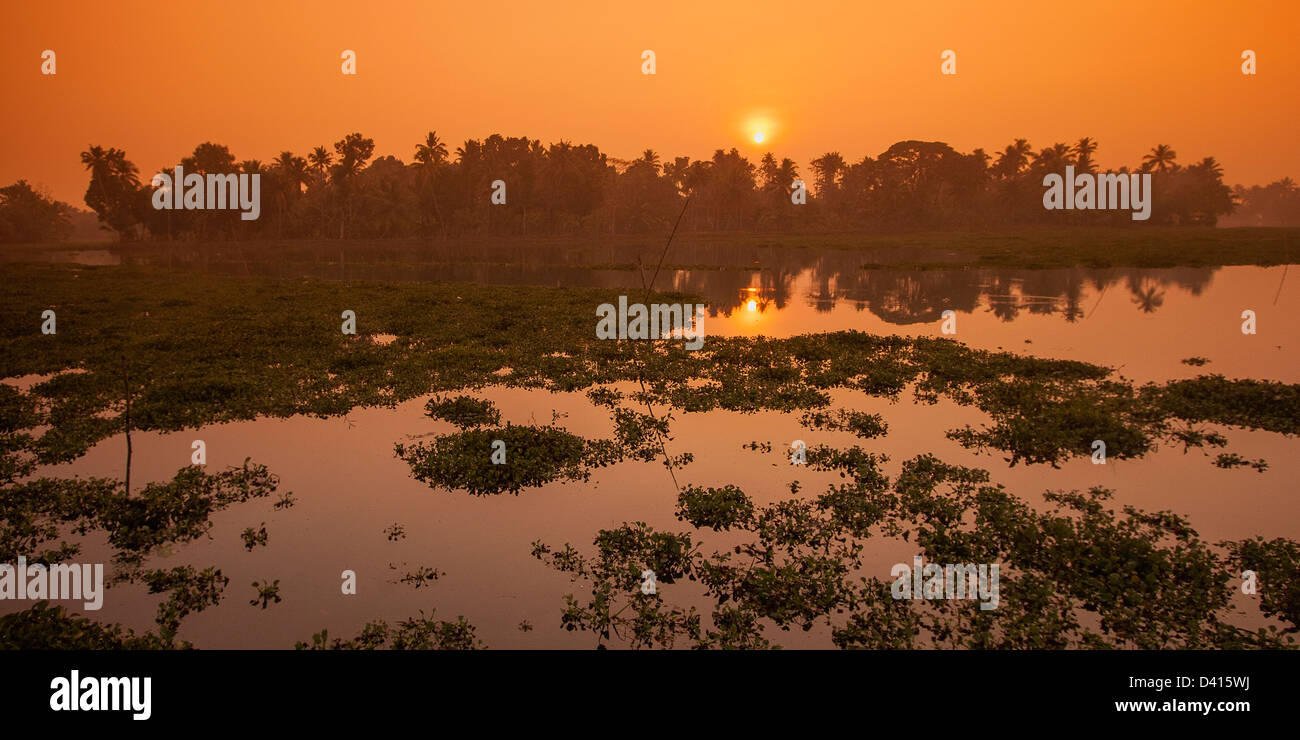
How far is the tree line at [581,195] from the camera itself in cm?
10288

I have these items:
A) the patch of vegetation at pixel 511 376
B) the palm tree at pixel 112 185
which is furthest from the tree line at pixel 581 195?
the patch of vegetation at pixel 511 376

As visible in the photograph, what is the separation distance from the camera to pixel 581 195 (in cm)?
11962

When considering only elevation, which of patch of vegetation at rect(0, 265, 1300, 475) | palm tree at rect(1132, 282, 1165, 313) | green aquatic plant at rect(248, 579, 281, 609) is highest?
palm tree at rect(1132, 282, 1165, 313)

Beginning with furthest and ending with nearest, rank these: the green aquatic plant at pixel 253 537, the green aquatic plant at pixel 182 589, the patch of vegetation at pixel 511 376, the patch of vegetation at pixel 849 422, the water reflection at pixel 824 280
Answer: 1. the water reflection at pixel 824 280
2. the patch of vegetation at pixel 849 422
3. the patch of vegetation at pixel 511 376
4. the green aquatic plant at pixel 253 537
5. the green aquatic plant at pixel 182 589

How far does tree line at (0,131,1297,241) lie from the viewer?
338 feet

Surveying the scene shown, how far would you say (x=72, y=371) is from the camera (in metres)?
17.3

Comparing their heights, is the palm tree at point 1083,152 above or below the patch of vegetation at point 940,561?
above

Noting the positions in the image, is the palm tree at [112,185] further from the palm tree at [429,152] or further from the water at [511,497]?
the water at [511,497]

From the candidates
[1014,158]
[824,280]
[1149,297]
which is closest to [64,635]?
[1149,297]

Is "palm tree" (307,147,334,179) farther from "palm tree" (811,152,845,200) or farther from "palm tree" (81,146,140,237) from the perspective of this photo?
"palm tree" (811,152,845,200)

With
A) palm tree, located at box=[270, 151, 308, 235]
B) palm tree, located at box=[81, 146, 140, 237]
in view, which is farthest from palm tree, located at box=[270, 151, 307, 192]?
palm tree, located at box=[81, 146, 140, 237]
